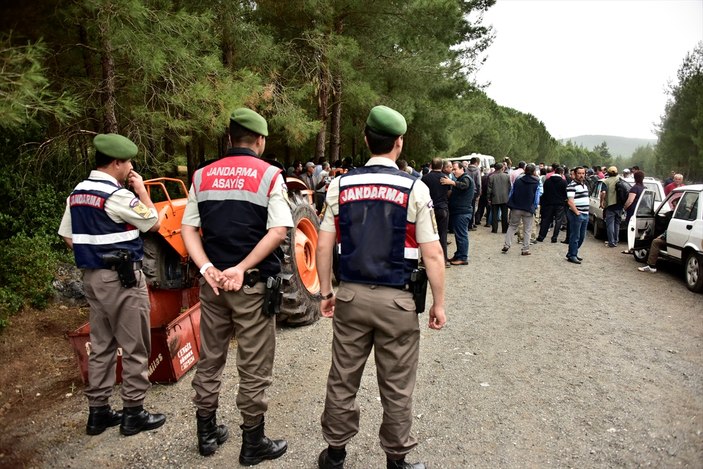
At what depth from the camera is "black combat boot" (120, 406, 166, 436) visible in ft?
10.3

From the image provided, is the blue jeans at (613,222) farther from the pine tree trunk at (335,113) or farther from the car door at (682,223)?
the pine tree trunk at (335,113)

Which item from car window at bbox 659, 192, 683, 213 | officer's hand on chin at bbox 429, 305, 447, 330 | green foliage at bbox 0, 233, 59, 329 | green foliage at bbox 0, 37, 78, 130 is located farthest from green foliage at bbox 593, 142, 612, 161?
green foliage at bbox 0, 37, 78, 130

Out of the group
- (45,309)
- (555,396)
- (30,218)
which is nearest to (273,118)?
(30,218)

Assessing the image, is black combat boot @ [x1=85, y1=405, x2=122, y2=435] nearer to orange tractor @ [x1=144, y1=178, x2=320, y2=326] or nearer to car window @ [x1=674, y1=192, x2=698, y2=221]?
orange tractor @ [x1=144, y1=178, x2=320, y2=326]

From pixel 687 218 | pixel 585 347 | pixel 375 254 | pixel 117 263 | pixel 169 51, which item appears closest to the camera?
pixel 375 254

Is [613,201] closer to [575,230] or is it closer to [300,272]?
[575,230]

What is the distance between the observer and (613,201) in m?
10.2

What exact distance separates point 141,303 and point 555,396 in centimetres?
315

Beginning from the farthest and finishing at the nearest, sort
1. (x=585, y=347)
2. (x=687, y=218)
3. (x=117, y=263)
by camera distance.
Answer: (x=687, y=218) < (x=585, y=347) < (x=117, y=263)

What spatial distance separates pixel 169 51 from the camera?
6.03 meters

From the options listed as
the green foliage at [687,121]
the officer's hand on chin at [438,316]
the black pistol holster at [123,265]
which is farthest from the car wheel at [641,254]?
the green foliage at [687,121]

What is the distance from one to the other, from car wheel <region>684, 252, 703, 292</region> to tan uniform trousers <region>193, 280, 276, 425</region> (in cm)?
665

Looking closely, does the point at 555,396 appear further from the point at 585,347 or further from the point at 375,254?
the point at 375,254

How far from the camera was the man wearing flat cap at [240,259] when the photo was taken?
2707mm
